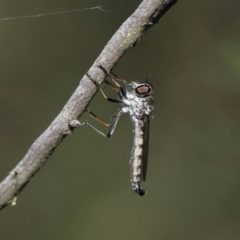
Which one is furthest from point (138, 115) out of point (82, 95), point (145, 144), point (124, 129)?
point (124, 129)

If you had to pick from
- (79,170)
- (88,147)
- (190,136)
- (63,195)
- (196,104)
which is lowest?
(63,195)

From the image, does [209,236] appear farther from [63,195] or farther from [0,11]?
[0,11]

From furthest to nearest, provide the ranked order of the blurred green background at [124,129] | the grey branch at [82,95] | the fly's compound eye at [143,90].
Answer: the blurred green background at [124,129]
the fly's compound eye at [143,90]
the grey branch at [82,95]

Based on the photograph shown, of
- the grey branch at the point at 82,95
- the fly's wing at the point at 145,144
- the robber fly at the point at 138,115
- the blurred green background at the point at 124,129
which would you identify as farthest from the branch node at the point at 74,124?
the blurred green background at the point at 124,129

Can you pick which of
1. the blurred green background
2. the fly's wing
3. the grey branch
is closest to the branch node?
the grey branch

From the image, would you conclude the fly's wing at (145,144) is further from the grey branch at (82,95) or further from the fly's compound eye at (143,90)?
the grey branch at (82,95)

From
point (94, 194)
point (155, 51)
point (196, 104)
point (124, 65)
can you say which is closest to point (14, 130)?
point (94, 194)
